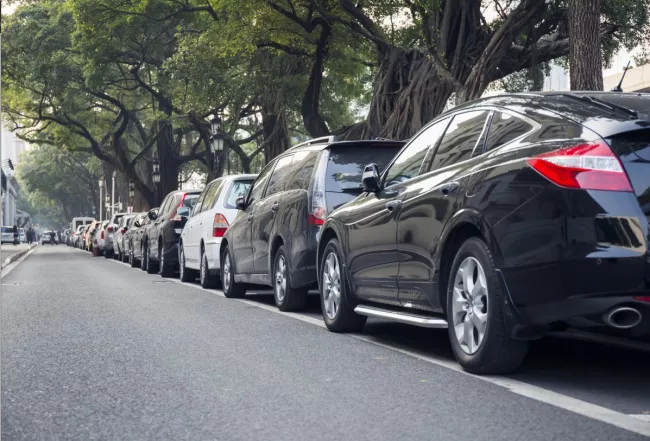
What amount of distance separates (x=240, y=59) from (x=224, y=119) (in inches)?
452

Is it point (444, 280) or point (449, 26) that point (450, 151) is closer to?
point (444, 280)

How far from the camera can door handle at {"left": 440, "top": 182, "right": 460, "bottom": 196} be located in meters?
6.50

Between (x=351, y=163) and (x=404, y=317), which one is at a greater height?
(x=351, y=163)

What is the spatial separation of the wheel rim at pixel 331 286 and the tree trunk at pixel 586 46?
6.84m

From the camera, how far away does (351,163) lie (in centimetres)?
1046

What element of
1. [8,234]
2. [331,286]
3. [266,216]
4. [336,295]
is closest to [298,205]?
[266,216]

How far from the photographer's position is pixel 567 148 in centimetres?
559

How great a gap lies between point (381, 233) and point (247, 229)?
500 centimetres

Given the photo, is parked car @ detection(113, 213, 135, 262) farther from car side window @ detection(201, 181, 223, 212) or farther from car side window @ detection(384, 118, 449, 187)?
car side window @ detection(384, 118, 449, 187)

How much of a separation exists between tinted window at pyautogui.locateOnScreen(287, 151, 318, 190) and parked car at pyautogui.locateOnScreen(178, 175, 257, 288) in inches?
118

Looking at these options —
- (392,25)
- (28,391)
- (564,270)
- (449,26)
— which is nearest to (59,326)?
(28,391)

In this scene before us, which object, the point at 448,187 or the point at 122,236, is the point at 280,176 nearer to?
the point at 448,187

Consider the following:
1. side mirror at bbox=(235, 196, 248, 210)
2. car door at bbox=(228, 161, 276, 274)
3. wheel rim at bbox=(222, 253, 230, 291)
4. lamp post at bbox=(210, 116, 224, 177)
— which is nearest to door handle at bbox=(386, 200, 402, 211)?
car door at bbox=(228, 161, 276, 274)

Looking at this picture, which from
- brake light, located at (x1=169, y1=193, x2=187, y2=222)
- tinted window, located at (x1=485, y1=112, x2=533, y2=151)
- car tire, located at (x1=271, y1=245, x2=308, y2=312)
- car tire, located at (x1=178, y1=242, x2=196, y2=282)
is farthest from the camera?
brake light, located at (x1=169, y1=193, x2=187, y2=222)
